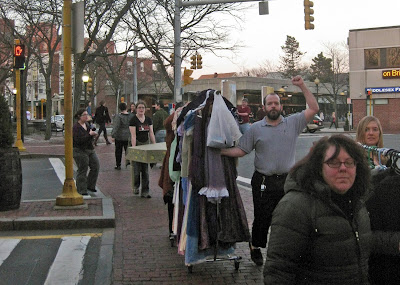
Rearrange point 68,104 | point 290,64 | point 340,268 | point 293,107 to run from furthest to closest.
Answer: point 290,64, point 293,107, point 68,104, point 340,268

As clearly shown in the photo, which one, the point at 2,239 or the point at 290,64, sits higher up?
the point at 290,64

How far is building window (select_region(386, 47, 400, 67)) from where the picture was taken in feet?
143

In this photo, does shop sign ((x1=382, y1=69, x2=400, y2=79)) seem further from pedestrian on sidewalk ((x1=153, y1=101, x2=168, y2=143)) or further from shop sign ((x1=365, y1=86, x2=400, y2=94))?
pedestrian on sidewalk ((x1=153, y1=101, x2=168, y2=143))

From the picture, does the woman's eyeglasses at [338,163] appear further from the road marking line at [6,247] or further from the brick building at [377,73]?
the brick building at [377,73]

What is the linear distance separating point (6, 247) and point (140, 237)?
1.70m

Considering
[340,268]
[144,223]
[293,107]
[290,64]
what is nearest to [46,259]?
[144,223]

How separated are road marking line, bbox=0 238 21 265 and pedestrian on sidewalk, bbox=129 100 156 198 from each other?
3293mm

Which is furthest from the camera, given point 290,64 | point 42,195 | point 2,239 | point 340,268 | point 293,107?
point 290,64

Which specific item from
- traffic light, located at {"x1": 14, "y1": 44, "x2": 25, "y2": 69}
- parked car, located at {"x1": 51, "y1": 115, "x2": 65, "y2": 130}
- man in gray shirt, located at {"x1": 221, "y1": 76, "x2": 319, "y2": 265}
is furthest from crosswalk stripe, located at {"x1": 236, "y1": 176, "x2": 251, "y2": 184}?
parked car, located at {"x1": 51, "y1": 115, "x2": 65, "y2": 130}

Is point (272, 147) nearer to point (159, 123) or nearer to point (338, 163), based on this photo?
point (338, 163)

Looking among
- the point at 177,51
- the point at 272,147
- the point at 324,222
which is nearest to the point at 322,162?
the point at 324,222

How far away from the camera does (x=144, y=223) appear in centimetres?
797

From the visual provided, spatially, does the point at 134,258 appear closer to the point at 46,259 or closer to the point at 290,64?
the point at 46,259

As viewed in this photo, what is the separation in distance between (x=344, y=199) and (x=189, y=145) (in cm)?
288
